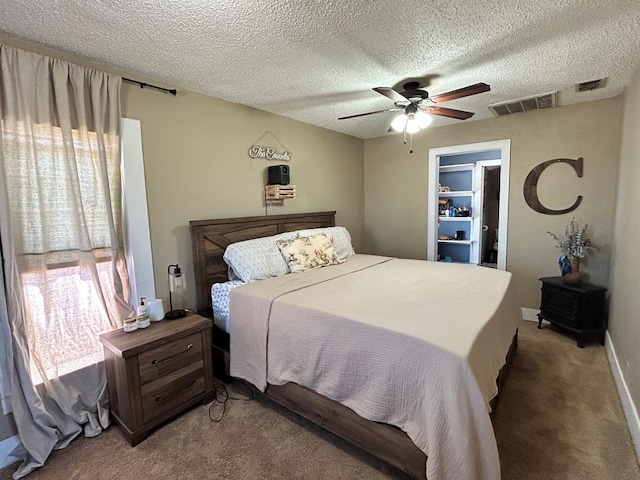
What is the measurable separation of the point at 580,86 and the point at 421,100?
157 cm

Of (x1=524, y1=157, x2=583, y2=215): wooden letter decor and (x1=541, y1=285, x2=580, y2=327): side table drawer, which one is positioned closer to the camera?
(x1=541, y1=285, x2=580, y2=327): side table drawer

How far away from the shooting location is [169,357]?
208 cm

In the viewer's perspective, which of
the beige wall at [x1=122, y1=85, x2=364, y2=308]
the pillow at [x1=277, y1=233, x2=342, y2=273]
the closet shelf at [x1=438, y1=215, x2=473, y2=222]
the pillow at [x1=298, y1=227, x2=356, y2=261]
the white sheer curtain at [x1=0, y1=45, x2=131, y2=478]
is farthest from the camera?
the closet shelf at [x1=438, y1=215, x2=473, y2=222]

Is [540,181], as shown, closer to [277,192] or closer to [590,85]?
[590,85]

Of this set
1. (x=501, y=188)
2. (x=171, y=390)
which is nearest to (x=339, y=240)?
(x=501, y=188)

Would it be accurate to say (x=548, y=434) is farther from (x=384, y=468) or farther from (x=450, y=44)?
(x=450, y=44)

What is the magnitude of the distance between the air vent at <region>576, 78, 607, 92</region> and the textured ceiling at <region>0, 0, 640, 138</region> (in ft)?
0.22

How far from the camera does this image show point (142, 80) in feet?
8.05

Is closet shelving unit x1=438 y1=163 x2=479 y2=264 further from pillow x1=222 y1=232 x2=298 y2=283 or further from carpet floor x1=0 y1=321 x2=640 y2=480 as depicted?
pillow x1=222 y1=232 x2=298 y2=283

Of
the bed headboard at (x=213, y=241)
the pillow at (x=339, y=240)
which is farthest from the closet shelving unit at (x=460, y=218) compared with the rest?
the bed headboard at (x=213, y=241)

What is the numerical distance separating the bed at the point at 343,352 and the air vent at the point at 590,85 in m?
1.83

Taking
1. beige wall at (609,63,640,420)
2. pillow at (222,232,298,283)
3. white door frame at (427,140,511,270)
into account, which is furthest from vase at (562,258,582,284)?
pillow at (222,232,298,283)

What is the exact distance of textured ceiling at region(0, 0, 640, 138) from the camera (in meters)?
1.64

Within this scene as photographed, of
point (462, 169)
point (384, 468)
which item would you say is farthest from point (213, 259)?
point (462, 169)
